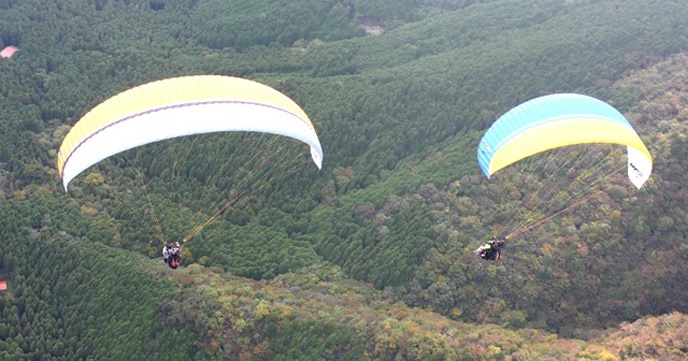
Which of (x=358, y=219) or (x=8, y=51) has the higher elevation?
(x=8, y=51)

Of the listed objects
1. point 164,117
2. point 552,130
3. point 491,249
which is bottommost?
point 491,249

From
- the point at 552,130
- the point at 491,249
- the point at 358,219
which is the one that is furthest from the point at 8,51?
the point at 552,130

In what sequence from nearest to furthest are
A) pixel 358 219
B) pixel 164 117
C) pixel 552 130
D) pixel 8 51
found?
pixel 164 117
pixel 552 130
pixel 358 219
pixel 8 51

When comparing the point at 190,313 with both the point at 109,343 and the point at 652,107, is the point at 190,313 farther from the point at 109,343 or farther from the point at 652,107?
the point at 652,107

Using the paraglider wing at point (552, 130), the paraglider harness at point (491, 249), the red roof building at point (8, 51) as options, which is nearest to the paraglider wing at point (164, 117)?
A: the paraglider wing at point (552, 130)

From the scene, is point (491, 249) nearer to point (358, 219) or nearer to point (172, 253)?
point (172, 253)

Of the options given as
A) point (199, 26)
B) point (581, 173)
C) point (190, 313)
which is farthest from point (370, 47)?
point (190, 313)

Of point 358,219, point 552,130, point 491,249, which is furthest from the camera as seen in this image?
point 358,219

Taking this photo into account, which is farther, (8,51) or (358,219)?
(8,51)
